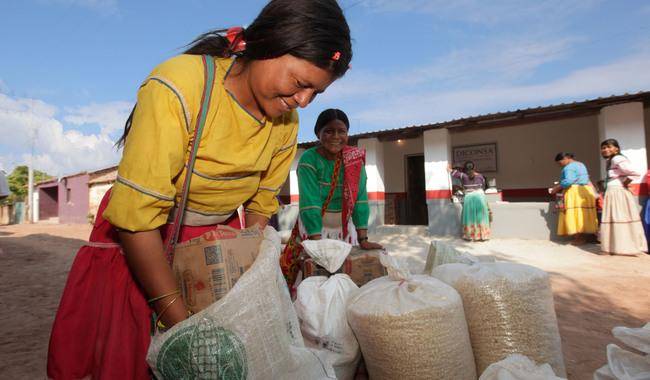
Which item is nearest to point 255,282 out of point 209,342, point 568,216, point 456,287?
point 209,342

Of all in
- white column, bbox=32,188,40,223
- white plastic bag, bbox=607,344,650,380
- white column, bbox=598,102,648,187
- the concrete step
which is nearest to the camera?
white plastic bag, bbox=607,344,650,380

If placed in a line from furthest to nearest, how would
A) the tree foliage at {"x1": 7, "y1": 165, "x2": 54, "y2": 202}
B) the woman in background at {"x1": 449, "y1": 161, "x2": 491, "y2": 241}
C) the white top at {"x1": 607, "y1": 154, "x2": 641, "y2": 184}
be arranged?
the tree foliage at {"x1": 7, "y1": 165, "x2": 54, "y2": 202} → the woman in background at {"x1": 449, "y1": 161, "x2": 491, "y2": 241} → the white top at {"x1": 607, "y1": 154, "x2": 641, "y2": 184}

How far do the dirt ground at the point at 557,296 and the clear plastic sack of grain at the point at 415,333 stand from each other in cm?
95

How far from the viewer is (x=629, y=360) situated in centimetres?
132

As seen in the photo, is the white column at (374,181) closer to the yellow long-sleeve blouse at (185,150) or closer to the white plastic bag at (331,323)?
the white plastic bag at (331,323)

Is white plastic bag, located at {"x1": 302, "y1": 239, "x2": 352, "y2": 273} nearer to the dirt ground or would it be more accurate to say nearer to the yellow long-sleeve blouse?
the yellow long-sleeve blouse

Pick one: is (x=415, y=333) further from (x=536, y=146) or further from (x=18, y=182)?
(x=18, y=182)

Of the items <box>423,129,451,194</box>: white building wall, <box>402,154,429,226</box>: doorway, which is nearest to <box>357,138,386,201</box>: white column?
<box>423,129,451,194</box>: white building wall

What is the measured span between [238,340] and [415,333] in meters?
0.83

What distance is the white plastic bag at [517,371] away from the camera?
126 cm

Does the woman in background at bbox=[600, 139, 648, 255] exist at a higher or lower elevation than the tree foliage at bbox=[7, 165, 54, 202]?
lower

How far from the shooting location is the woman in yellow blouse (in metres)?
0.83

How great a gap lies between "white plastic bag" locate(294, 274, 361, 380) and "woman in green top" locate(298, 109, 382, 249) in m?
0.74

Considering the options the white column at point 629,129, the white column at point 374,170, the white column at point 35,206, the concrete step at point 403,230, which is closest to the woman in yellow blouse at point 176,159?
the white column at point 629,129
